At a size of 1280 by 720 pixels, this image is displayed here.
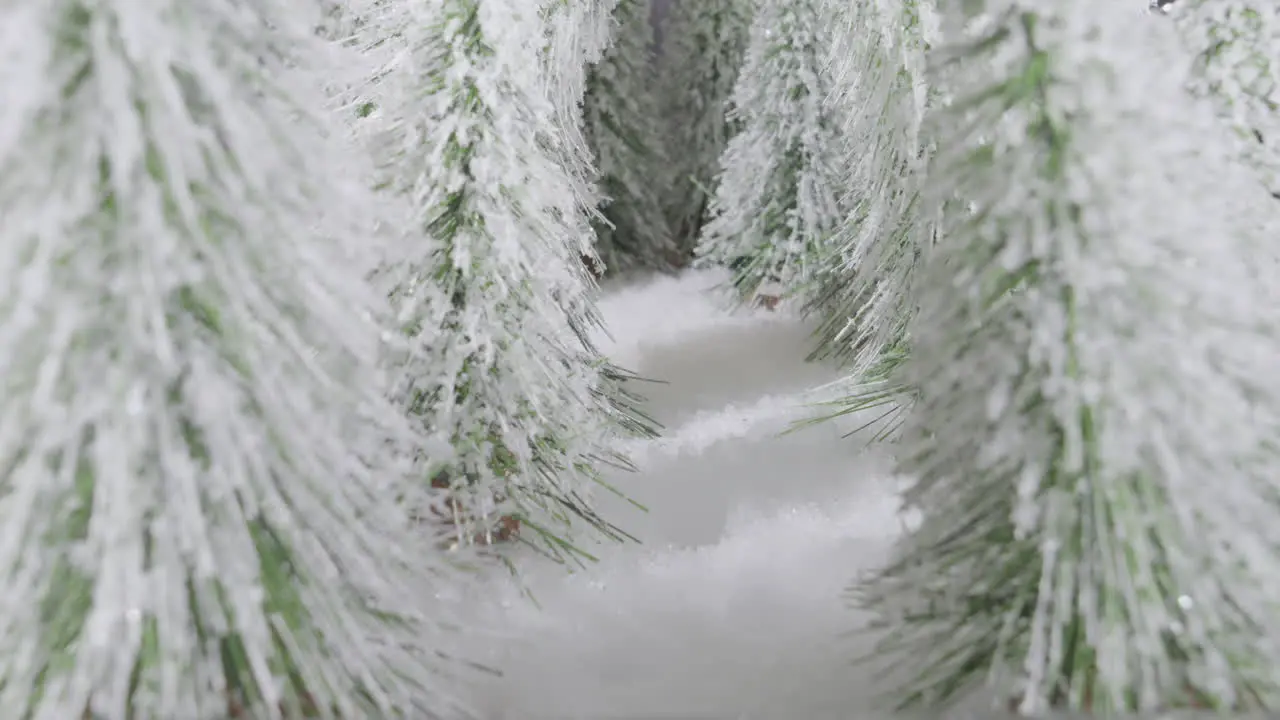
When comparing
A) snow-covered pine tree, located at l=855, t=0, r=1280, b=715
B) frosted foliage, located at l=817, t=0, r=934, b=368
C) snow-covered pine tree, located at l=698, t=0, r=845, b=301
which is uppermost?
snow-covered pine tree, located at l=698, t=0, r=845, b=301

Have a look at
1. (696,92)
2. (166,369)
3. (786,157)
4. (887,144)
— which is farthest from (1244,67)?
(696,92)

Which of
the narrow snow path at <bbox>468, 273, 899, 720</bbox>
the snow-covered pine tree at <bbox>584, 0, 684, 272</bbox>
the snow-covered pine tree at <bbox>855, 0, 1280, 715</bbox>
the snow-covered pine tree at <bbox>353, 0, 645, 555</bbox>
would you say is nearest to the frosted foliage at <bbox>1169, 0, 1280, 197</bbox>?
the snow-covered pine tree at <bbox>855, 0, 1280, 715</bbox>

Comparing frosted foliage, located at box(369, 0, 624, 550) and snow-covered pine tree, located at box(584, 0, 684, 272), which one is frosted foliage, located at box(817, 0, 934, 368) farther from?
snow-covered pine tree, located at box(584, 0, 684, 272)

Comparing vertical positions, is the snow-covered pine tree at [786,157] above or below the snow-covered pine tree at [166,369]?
above

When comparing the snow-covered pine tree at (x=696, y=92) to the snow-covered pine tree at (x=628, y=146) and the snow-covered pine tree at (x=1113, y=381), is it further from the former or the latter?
the snow-covered pine tree at (x=1113, y=381)

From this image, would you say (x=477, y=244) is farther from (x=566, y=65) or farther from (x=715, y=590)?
(x=566, y=65)

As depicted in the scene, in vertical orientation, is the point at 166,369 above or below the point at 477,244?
below

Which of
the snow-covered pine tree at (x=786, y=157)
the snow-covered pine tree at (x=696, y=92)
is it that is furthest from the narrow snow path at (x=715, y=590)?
the snow-covered pine tree at (x=696, y=92)
